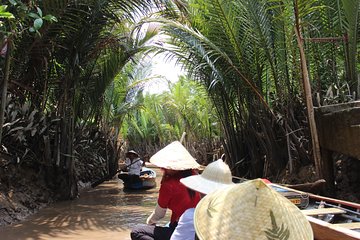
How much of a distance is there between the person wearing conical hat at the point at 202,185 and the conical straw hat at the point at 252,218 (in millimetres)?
985

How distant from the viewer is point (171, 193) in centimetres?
357

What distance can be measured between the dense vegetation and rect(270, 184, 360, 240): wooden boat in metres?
1.94

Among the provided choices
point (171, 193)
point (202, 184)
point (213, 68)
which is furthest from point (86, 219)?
point (202, 184)

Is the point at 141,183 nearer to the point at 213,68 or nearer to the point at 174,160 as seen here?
the point at 213,68

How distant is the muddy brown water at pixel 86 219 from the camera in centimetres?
618

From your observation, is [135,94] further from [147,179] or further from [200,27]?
[200,27]

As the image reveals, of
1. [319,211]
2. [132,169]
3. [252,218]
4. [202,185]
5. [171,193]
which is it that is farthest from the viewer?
[132,169]

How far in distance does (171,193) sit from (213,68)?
5.15m

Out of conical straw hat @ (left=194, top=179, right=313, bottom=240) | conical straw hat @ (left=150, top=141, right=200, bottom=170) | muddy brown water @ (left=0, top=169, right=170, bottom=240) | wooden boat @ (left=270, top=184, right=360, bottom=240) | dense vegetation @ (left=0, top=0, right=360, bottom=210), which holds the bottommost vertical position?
muddy brown water @ (left=0, top=169, right=170, bottom=240)

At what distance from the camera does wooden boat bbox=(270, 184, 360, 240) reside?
248 cm

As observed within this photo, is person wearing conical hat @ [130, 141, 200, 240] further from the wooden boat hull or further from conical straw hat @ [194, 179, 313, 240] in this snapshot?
the wooden boat hull

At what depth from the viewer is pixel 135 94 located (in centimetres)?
1745

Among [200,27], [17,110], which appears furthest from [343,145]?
[17,110]


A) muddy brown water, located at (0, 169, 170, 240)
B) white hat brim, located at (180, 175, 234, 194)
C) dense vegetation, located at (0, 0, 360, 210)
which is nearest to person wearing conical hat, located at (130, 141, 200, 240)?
white hat brim, located at (180, 175, 234, 194)
